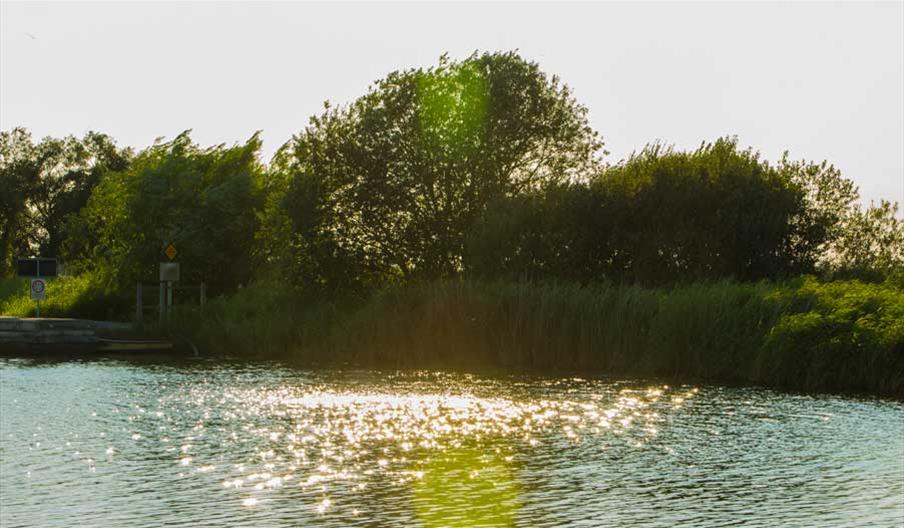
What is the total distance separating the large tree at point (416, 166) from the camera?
49.3 metres

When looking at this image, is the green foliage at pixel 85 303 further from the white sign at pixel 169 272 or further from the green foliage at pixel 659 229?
the green foliage at pixel 659 229

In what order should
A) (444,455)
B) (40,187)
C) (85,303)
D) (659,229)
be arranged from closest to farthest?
1. (444,455)
2. (659,229)
3. (85,303)
4. (40,187)

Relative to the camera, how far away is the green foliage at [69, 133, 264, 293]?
5728 centimetres

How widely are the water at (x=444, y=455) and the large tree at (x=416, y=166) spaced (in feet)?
57.6

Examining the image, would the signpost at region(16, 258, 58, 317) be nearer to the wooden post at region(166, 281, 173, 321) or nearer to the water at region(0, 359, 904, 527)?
the wooden post at region(166, 281, 173, 321)

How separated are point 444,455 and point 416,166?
99.8 feet

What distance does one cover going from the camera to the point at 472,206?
50625 mm

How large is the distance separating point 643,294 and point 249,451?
17372 mm

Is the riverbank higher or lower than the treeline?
lower

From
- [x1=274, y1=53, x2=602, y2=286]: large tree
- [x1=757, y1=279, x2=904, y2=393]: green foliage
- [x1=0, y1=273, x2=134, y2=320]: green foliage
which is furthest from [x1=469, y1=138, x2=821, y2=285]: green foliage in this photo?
[x1=0, y1=273, x2=134, y2=320]: green foliage

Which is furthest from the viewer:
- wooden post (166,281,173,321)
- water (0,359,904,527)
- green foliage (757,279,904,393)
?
wooden post (166,281,173,321)

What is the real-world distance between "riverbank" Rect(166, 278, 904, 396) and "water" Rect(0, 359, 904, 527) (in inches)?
87.5

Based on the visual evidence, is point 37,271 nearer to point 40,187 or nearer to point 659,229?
point 659,229

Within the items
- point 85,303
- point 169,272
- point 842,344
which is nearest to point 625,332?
point 842,344
